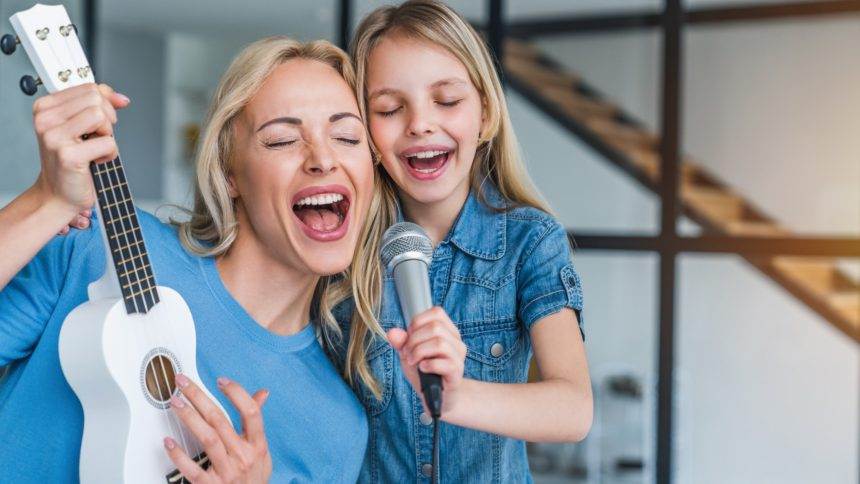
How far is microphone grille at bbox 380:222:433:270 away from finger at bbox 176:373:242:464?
268mm

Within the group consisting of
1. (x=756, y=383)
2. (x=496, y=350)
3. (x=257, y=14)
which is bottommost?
(x=756, y=383)

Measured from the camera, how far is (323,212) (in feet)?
4.86

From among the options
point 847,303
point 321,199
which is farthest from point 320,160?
point 847,303

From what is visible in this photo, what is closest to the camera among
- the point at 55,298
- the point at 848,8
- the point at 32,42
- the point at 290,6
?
the point at 32,42

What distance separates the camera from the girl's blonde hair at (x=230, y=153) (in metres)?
1.43

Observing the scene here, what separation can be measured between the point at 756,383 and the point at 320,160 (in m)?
2.15

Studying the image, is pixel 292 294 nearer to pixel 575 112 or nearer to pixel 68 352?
pixel 68 352

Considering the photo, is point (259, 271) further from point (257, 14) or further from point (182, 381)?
point (257, 14)

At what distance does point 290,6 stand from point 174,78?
0.54 metres

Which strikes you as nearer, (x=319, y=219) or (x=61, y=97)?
(x=61, y=97)

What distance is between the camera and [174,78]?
12.3ft

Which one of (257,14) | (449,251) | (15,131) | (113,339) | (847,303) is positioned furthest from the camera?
(15,131)

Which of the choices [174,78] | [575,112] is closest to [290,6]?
[174,78]

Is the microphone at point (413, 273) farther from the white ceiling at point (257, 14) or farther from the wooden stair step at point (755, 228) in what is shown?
the white ceiling at point (257, 14)
